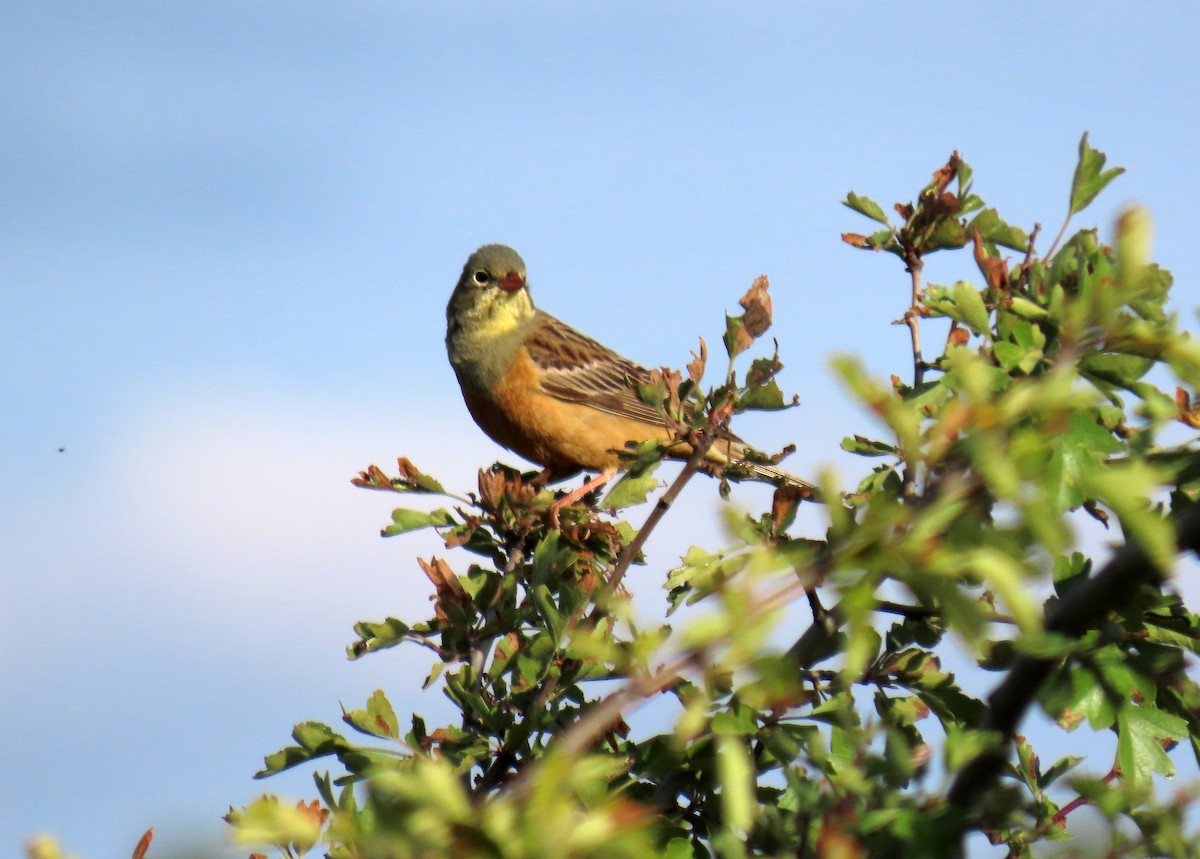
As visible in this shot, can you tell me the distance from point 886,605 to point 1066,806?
34.3 inches

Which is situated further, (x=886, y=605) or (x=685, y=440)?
(x=685, y=440)

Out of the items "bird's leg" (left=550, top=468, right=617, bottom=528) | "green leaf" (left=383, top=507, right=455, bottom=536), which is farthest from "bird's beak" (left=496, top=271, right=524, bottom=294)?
"green leaf" (left=383, top=507, right=455, bottom=536)

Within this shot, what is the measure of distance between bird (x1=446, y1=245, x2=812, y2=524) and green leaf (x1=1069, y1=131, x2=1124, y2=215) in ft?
14.0

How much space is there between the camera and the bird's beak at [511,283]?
31.7 ft

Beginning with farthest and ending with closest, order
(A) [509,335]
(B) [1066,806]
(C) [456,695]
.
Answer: (A) [509,335] < (C) [456,695] < (B) [1066,806]

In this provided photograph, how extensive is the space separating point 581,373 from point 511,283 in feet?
3.16

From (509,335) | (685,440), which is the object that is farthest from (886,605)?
(509,335)

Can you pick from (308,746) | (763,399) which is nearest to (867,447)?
(763,399)

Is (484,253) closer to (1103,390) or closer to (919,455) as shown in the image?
(1103,390)

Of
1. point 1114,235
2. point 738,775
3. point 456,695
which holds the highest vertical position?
point 456,695

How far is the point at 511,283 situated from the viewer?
9.66 metres

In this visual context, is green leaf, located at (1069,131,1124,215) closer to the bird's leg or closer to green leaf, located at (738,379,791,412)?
green leaf, located at (738,379,791,412)

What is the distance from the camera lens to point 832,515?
1.46 m

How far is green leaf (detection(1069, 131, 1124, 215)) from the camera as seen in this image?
3.37 metres
